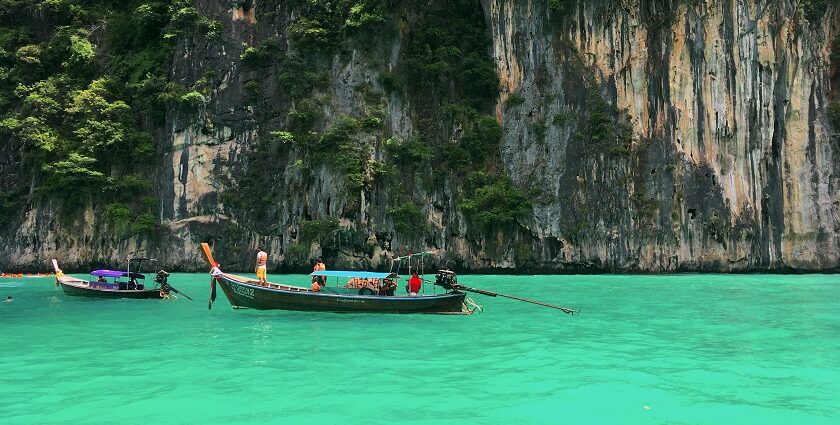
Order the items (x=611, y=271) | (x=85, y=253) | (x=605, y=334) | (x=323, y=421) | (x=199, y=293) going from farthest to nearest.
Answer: (x=85, y=253)
(x=611, y=271)
(x=199, y=293)
(x=605, y=334)
(x=323, y=421)

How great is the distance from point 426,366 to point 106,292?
14.9m

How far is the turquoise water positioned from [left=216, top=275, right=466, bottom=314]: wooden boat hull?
0.32m

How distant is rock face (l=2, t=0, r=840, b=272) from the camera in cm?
3069

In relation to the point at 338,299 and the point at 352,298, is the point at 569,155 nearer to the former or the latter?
the point at 352,298

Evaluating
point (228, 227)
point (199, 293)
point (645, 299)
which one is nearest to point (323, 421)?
point (645, 299)

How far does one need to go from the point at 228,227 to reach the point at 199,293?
1268 cm

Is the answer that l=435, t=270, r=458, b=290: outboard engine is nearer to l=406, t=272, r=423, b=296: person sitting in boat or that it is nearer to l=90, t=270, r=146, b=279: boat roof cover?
l=406, t=272, r=423, b=296: person sitting in boat

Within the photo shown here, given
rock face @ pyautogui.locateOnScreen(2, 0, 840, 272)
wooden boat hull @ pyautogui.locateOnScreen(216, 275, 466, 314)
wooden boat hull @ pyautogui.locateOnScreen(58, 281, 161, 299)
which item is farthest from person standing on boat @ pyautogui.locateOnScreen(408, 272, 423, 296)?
rock face @ pyautogui.locateOnScreen(2, 0, 840, 272)

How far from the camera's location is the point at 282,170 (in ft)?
112

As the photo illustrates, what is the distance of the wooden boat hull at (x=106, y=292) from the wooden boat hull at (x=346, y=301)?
5399 mm

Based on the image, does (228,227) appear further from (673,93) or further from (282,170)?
(673,93)

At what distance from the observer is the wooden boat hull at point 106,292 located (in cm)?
1933

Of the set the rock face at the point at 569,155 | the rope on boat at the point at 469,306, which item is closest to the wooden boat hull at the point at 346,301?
the rope on boat at the point at 469,306

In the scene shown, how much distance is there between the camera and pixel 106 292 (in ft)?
64.5
